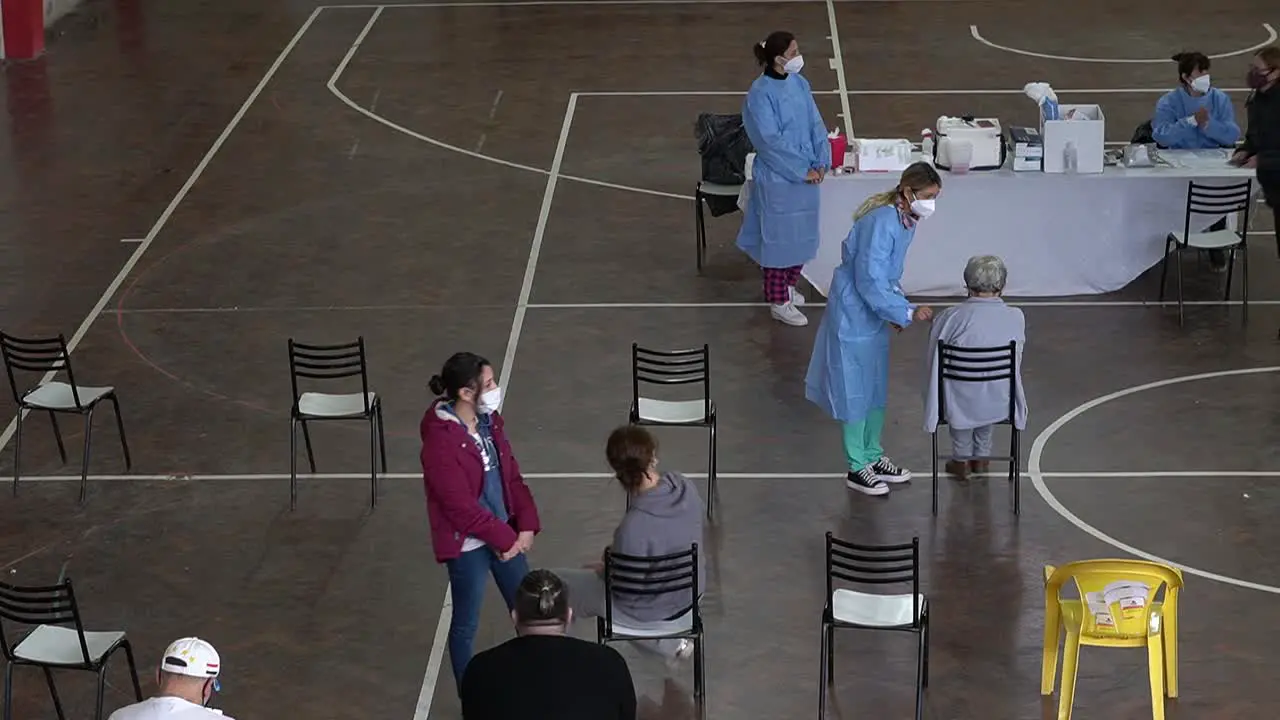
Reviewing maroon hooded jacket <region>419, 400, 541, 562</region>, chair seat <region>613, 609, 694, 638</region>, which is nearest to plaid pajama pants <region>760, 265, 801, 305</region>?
chair seat <region>613, 609, 694, 638</region>

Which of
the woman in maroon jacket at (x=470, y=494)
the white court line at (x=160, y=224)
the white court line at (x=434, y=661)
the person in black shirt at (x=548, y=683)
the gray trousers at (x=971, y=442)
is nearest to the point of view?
the person in black shirt at (x=548, y=683)

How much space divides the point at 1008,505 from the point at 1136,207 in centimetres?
357

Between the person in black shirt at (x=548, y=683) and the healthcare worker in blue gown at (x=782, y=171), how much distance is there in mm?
6735

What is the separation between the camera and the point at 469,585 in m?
7.88

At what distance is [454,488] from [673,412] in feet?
8.83

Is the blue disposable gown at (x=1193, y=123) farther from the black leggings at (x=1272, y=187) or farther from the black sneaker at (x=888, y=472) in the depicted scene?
the black sneaker at (x=888, y=472)

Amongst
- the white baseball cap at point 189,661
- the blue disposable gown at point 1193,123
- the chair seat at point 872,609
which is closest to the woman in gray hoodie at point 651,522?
the chair seat at point 872,609

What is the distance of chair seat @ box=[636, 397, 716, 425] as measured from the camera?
10039mm

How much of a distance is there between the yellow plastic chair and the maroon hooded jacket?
7.75 feet

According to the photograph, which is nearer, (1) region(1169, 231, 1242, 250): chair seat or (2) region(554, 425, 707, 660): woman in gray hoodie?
(2) region(554, 425, 707, 660): woman in gray hoodie

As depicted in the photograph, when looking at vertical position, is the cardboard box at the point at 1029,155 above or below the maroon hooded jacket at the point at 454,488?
above

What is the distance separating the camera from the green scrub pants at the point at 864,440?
10227 mm

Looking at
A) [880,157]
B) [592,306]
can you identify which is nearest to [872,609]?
→ [880,157]

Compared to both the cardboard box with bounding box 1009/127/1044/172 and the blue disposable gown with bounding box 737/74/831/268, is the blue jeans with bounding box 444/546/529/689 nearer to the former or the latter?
the blue disposable gown with bounding box 737/74/831/268
